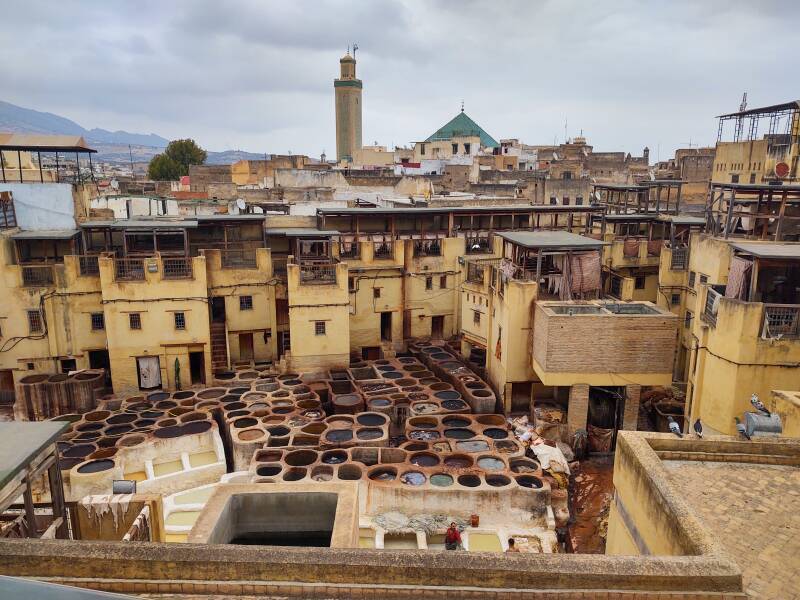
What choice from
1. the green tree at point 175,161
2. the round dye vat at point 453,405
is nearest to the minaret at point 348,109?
the green tree at point 175,161

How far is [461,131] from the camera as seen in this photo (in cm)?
8212

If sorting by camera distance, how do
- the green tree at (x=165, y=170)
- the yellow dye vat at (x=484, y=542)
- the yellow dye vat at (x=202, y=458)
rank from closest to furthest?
the yellow dye vat at (x=484, y=542) < the yellow dye vat at (x=202, y=458) < the green tree at (x=165, y=170)

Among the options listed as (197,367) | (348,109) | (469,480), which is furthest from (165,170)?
(469,480)

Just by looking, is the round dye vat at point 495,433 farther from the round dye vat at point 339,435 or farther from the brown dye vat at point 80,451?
the brown dye vat at point 80,451

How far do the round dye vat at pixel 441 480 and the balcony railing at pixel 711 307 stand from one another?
30.4ft

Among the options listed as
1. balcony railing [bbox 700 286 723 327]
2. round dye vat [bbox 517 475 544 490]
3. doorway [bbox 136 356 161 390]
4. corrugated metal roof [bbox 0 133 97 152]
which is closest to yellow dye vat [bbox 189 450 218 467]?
doorway [bbox 136 356 161 390]

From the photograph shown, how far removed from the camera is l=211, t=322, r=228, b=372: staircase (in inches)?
1123

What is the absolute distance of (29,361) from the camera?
87.9ft

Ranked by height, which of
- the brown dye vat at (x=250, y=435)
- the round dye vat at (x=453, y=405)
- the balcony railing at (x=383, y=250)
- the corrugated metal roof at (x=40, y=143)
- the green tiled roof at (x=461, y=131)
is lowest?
the brown dye vat at (x=250, y=435)

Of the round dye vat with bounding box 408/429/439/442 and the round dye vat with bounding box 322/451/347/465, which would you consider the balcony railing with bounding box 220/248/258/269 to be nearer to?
the round dye vat with bounding box 322/451/347/465

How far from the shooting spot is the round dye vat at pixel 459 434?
73.2ft

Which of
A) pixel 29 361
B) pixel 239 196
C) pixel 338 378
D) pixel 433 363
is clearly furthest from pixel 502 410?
pixel 239 196

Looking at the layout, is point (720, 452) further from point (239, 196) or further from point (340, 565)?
point (239, 196)

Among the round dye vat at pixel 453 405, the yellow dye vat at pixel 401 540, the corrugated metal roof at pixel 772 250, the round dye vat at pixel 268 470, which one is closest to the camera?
the corrugated metal roof at pixel 772 250
